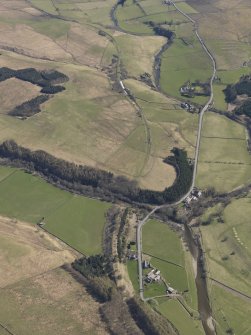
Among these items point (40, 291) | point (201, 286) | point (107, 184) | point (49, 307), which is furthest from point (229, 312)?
point (107, 184)

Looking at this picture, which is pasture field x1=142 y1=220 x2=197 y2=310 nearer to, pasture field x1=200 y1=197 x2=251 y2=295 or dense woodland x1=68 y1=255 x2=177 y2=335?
pasture field x1=200 y1=197 x2=251 y2=295

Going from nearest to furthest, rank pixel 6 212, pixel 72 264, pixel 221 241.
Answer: pixel 72 264 < pixel 221 241 < pixel 6 212

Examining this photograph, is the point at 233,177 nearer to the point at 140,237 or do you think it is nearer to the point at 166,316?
the point at 140,237

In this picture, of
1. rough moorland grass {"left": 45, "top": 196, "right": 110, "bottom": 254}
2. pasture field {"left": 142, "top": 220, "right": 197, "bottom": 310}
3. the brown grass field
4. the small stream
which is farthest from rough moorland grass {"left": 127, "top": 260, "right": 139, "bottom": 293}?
the small stream

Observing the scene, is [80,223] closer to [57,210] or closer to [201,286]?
[57,210]

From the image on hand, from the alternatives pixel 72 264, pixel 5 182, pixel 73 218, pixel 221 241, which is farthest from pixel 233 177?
pixel 5 182

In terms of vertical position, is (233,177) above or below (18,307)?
above

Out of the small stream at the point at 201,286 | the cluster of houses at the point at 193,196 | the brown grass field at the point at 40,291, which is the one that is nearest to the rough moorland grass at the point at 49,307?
the brown grass field at the point at 40,291
